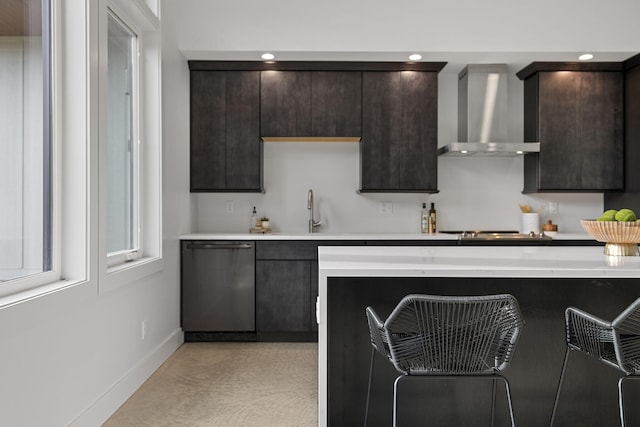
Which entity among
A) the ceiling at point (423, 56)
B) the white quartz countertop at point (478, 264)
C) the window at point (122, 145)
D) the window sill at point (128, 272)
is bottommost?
the window sill at point (128, 272)

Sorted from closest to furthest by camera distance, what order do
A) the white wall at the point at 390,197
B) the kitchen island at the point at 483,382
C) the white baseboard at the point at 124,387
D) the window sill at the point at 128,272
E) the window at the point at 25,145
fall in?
the window at the point at 25,145
the kitchen island at the point at 483,382
the white baseboard at the point at 124,387
the window sill at the point at 128,272
the white wall at the point at 390,197

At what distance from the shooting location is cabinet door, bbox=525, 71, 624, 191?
4.42 m

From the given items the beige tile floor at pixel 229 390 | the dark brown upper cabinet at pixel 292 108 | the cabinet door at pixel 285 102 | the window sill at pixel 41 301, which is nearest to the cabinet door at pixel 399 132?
the dark brown upper cabinet at pixel 292 108

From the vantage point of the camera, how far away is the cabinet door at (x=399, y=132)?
4395mm

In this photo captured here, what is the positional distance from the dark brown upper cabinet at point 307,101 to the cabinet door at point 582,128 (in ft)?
5.43

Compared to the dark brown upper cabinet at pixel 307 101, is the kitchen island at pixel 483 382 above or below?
below

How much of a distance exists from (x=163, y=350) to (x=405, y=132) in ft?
8.56

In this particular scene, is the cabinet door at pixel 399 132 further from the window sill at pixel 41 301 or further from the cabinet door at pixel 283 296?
the window sill at pixel 41 301

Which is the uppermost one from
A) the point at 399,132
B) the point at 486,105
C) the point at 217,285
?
the point at 486,105

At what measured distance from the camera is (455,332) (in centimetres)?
176

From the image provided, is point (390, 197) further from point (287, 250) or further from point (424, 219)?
point (287, 250)

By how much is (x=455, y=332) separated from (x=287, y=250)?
2.50 metres

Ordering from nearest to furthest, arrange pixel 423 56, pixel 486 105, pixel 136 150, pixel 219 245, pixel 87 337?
pixel 87 337 → pixel 136 150 → pixel 219 245 → pixel 423 56 → pixel 486 105

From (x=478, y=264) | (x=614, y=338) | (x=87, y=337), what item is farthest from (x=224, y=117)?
(x=614, y=338)
